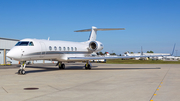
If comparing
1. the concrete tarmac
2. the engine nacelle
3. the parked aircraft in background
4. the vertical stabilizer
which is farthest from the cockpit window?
the vertical stabilizer

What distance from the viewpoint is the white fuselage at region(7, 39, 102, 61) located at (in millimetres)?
15939

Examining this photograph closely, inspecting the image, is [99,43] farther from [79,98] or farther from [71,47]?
[79,98]

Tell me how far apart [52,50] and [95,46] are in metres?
7.39

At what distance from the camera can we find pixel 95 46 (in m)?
25.5

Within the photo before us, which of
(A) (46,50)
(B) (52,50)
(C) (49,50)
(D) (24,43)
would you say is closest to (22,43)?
(D) (24,43)

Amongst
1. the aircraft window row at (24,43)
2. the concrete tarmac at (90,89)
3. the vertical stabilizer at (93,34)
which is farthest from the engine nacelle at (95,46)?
the concrete tarmac at (90,89)

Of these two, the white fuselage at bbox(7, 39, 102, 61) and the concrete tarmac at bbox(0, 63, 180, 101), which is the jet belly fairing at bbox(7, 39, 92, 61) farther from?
the concrete tarmac at bbox(0, 63, 180, 101)

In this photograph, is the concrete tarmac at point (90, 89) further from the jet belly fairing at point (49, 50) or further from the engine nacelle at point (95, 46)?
the engine nacelle at point (95, 46)

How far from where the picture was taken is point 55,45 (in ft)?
66.9

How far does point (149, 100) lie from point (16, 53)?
1207cm

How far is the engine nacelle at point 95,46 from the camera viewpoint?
2497 cm

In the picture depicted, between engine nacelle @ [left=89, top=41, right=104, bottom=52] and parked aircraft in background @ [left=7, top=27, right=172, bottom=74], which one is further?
engine nacelle @ [left=89, top=41, right=104, bottom=52]

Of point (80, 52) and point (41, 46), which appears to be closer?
point (41, 46)

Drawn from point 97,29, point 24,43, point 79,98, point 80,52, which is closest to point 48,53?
point 24,43
